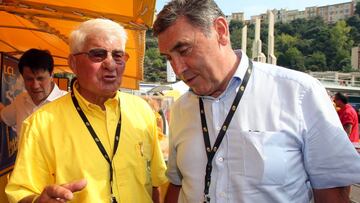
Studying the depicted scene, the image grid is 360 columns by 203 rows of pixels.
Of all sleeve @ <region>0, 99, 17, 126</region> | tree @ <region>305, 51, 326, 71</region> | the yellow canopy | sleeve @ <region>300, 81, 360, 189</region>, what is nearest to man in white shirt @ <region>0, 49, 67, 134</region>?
sleeve @ <region>0, 99, 17, 126</region>

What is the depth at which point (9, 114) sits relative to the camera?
386 centimetres

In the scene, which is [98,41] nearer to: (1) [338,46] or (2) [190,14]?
(2) [190,14]

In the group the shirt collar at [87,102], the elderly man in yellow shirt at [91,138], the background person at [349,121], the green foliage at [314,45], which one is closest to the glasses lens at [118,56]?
the elderly man in yellow shirt at [91,138]

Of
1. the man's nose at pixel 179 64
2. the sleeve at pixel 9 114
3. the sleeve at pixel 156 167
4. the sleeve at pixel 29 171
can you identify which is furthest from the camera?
the sleeve at pixel 9 114

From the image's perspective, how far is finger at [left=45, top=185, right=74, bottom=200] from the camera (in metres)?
1.63

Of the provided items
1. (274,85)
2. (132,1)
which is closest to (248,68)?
(274,85)

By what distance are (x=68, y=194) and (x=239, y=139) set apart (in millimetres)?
760

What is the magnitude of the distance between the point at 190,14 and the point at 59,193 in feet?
3.06

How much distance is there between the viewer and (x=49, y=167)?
1979 mm

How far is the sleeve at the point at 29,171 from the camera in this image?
1889mm

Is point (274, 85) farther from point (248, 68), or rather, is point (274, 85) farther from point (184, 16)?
point (184, 16)

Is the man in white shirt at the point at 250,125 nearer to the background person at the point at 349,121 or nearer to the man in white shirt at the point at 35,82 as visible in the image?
the man in white shirt at the point at 35,82

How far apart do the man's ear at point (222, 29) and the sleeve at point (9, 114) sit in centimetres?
270

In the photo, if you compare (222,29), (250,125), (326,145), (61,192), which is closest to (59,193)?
(61,192)
